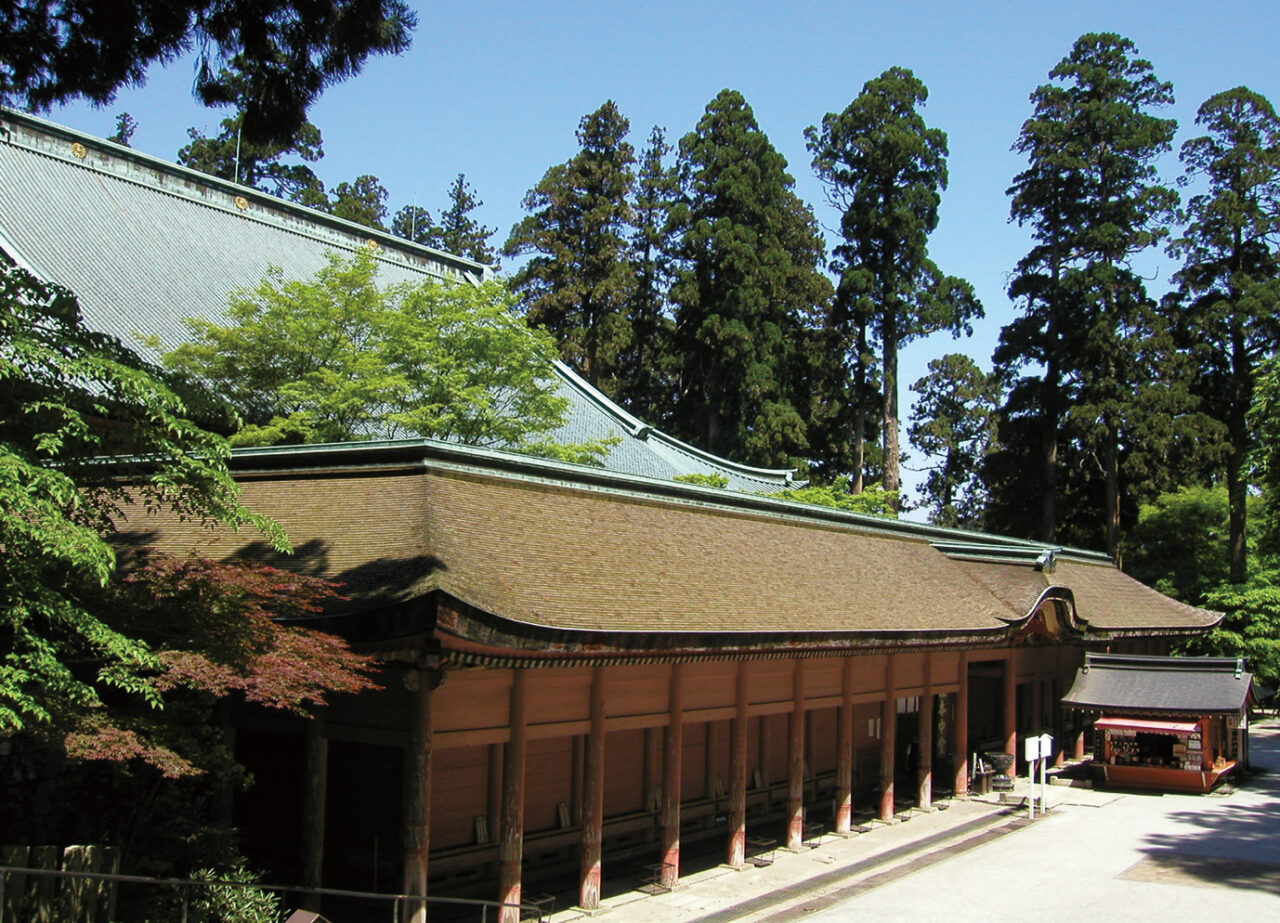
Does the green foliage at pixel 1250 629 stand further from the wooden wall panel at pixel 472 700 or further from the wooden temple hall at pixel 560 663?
the wooden wall panel at pixel 472 700

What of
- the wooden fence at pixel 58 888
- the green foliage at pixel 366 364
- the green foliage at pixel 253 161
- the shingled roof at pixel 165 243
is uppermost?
the green foliage at pixel 253 161

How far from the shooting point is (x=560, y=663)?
37.8ft

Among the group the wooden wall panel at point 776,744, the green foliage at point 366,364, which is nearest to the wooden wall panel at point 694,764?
the wooden wall panel at point 776,744

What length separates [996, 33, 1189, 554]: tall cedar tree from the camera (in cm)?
4134

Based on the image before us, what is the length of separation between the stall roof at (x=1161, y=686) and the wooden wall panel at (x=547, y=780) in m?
14.0

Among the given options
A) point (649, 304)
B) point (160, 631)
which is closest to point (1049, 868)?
point (160, 631)

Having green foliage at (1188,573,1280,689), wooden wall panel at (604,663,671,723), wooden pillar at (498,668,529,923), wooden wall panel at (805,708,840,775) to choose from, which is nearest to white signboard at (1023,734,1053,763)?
wooden wall panel at (805,708,840,775)

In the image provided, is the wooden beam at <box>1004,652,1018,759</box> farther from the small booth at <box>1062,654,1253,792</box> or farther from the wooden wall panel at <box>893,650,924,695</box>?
the wooden wall panel at <box>893,650,924,695</box>

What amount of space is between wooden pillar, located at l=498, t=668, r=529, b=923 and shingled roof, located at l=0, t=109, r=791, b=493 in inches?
351

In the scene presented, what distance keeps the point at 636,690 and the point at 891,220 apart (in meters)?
33.3

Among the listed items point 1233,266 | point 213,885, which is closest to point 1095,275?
point 1233,266

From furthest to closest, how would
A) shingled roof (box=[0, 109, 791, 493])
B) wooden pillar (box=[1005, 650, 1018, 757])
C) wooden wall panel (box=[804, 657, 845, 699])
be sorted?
shingled roof (box=[0, 109, 791, 493])
wooden pillar (box=[1005, 650, 1018, 757])
wooden wall panel (box=[804, 657, 845, 699])

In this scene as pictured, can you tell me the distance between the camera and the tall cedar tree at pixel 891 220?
144 ft

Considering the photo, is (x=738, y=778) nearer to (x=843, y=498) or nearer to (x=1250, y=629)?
(x=843, y=498)
